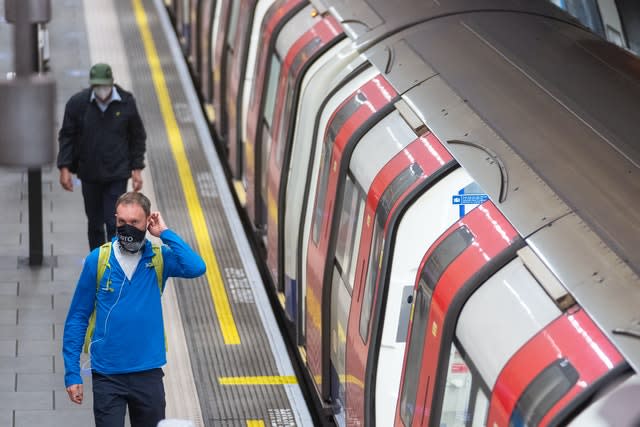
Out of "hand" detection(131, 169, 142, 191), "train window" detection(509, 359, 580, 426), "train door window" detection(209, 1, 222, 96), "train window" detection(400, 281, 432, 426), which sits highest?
"train door window" detection(209, 1, 222, 96)

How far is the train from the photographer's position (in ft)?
14.6

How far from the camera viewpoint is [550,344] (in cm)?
438

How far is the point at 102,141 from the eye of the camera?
977cm

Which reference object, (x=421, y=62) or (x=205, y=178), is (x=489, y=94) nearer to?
(x=421, y=62)

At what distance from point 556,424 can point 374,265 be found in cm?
244

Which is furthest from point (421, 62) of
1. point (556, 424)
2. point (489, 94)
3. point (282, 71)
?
point (556, 424)

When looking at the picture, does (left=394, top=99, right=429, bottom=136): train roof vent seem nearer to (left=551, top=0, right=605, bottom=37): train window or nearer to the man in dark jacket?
the man in dark jacket

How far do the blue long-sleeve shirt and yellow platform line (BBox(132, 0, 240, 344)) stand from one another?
2.99 m

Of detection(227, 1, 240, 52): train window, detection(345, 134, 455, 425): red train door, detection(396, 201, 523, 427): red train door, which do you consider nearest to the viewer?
detection(396, 201, 523, 427): red train door

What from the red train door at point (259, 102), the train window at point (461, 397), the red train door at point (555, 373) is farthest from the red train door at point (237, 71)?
the red train door at point (555, 373)

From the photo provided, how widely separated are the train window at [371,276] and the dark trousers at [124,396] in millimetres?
1060

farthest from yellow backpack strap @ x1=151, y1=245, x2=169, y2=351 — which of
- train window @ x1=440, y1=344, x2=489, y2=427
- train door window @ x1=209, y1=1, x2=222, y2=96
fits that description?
train door window @ x1=209, y1=1, x2=222, y2=96

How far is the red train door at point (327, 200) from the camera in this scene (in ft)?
23.3

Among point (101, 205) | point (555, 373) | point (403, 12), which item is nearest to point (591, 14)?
point (403, 12)
